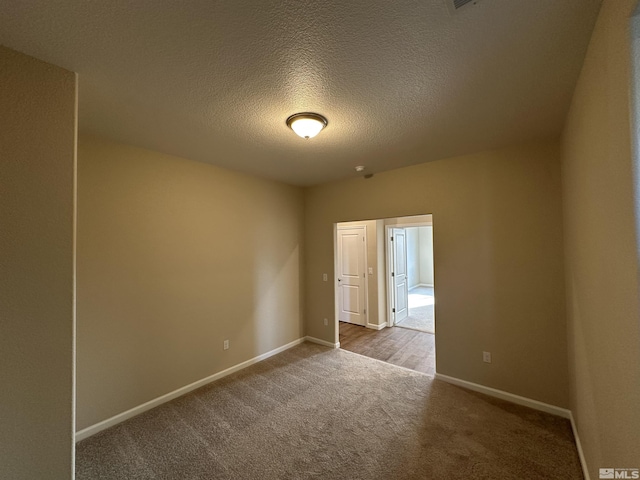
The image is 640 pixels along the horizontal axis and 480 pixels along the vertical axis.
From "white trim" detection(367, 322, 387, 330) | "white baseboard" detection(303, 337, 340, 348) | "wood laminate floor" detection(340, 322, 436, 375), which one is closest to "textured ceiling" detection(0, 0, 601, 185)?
"wood laminate floor" detection(340, 322, 436, 375)

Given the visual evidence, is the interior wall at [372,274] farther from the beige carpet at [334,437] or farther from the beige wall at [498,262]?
the beige carpet at [334,437]

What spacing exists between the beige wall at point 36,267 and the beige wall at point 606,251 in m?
2.46

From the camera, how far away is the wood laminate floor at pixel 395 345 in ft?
11.4

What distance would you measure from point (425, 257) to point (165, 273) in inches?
372

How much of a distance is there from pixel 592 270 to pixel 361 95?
168 cm

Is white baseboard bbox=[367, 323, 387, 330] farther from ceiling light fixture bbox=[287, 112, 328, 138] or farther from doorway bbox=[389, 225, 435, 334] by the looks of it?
ceiling light fixture bbox=[287, 112, 328, 138]

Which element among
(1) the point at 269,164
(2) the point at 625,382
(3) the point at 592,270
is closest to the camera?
(2) the point at 625,382

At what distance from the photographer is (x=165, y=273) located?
265cm

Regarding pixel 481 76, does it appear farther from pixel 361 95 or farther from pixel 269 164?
pixel 269 164

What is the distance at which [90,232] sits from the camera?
2162mm

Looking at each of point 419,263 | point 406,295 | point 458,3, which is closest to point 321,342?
point 406,295

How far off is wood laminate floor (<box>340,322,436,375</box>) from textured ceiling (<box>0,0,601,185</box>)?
289 centimetres

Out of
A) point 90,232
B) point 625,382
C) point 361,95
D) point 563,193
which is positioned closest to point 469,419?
point 625,382

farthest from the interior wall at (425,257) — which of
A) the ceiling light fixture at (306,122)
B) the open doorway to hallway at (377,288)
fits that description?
the ceiling light fixture at (306,122)
